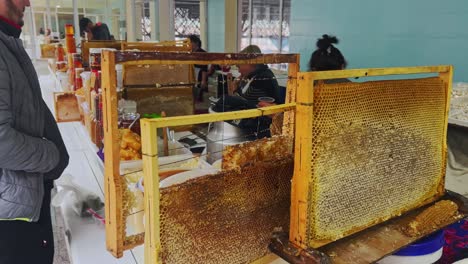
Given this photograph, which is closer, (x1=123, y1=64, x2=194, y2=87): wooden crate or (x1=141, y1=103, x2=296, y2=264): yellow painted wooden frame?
(x1=141, y1=103, x2=296, y2=264): yellow painted wooden frame

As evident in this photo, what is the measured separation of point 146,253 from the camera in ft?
2.64

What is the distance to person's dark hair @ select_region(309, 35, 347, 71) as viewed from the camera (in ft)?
8.50

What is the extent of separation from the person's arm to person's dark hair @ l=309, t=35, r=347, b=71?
1.86m

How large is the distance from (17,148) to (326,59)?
81.2 inches

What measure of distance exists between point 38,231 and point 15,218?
0.16 meters

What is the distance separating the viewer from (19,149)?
1.09 meters

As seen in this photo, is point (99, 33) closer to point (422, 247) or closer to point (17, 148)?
point (17, 148)

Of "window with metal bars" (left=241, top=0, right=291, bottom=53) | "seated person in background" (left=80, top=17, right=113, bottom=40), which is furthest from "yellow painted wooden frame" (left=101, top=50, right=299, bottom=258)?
"window with metal bars" (left=241, top=0, right=291, bottom=53)

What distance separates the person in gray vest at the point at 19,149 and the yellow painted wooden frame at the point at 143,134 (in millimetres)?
371

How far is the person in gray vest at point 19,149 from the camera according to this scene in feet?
3.53

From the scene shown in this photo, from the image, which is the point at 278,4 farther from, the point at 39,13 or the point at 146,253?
the point at 39,13

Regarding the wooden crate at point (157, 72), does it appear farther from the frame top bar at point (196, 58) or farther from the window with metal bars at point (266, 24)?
the window with metal bars at point (266, 24)

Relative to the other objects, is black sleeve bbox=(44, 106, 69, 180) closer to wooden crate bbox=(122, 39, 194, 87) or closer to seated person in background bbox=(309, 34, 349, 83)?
wooden crate bbox=(122, 39, 194, 87)

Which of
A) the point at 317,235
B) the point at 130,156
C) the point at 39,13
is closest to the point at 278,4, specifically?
the point at 130,156
